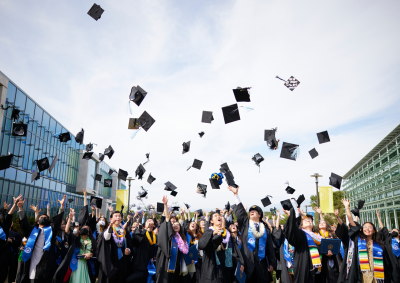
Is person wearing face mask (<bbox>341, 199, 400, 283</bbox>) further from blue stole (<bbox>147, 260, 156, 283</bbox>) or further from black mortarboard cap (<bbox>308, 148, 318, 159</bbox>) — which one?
black mortarboard cap (<bbox>308, 148, 318, 159</bbox>)

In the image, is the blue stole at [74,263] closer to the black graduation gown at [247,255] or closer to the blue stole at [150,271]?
the blue stole at [150,271]

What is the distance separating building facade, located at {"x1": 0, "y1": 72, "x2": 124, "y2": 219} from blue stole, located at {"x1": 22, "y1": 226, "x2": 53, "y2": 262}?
535 inches

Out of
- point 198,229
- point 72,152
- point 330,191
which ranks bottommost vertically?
point 198,229

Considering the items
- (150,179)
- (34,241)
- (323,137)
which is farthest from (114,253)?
(323,137)

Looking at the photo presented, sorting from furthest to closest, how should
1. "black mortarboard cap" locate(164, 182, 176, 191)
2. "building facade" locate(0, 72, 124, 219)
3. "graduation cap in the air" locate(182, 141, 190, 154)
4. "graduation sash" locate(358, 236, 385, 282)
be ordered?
"building facade" locate(0, 72, 124, 219)
"graduation cap in the air" locate(182, 141, 190, 154)
"black mortarboard cap" locate(164, 182, 176, 191)
"graduation sash" locate(358, 236, 385, 282)

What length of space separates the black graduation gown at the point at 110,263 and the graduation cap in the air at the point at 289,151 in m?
5.44

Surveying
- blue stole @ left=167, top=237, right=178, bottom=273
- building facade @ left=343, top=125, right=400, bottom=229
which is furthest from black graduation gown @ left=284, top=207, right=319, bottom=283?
building facade @ left=343, top=125, right=400, bottom=229

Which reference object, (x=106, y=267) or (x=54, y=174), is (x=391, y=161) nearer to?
(x=106, y=267)

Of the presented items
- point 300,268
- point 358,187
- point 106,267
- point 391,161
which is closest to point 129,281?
point 106,267

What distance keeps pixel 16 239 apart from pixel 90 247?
7.01 feet

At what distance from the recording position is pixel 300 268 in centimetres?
450

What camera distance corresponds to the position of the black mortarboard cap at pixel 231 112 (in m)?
8.91

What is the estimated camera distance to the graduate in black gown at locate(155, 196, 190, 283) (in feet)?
17.3

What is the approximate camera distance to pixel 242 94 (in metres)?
8.55
